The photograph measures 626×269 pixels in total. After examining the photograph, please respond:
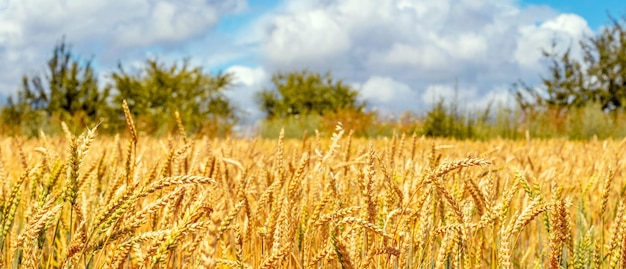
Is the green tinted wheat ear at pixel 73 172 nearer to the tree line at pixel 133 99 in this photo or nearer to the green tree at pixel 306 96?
the tree line at pixel 133 99

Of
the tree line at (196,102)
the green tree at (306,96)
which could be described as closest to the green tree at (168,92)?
the tree line at (196,102)

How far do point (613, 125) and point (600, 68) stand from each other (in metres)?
14.0

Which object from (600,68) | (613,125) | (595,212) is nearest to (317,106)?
(600,68)

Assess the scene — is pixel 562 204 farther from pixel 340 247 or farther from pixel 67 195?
pixel 67 195

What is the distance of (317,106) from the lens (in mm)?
→ 38062

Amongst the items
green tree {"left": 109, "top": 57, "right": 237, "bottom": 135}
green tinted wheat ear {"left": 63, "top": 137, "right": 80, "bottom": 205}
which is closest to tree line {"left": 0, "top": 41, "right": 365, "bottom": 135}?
green tree {"left": 109, "top": 57, "right": 237, "bottom": 135}

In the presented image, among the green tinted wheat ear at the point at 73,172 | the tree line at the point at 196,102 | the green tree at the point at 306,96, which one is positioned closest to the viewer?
the green tinted wheat ear at the point at 73,172

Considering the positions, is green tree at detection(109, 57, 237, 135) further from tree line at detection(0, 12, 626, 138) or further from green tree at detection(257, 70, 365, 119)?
green tree at detection(257, 70, 365, 119)

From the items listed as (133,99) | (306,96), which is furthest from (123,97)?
(306,96)

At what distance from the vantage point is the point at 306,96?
38250 mm

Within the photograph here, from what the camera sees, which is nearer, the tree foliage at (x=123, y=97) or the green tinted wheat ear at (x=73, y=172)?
the green tinted wheat ear at (x=73, y=172)

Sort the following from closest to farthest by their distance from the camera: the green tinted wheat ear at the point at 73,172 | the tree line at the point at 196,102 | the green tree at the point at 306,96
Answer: the green tinted wheat ear at the point at 73,172 → the tree line at the point at 196,102 → the green tree at the point at 306,96

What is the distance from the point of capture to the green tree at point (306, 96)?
123 ft

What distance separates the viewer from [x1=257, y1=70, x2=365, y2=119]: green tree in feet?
123
